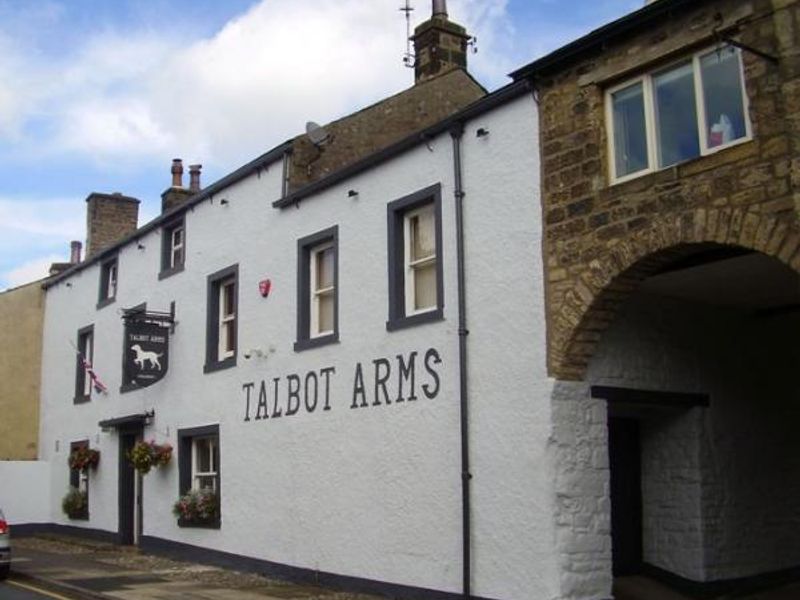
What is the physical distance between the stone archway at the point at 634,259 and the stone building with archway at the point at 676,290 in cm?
2

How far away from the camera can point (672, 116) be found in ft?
31.7

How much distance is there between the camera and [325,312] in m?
14.9

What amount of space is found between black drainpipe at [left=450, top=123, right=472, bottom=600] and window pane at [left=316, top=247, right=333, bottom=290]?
337 centimetres

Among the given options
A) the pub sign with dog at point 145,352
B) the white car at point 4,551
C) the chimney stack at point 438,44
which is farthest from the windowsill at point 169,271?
the chimney stack at point 438,44

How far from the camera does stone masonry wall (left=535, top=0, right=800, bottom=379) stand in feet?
27.6

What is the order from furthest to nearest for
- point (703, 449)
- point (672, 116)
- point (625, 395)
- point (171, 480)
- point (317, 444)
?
point (171, 480), point (317, 444), point (703, 449), point (625, 395), point (672, 116)

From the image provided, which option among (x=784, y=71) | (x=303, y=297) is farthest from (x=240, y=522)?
(x=784, y=71)

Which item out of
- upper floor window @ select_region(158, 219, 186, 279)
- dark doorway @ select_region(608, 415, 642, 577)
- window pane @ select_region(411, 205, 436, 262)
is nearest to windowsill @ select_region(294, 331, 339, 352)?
window pane @ select_region(411, 205, 436, 262)

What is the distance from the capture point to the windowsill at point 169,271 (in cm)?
1895

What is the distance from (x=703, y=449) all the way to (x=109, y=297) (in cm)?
1453

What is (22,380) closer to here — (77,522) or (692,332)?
(77,522)

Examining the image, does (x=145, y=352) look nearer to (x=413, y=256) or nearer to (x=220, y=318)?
(x=220, y=318)

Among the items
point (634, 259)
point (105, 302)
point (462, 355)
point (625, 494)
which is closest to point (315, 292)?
point (462, 355)

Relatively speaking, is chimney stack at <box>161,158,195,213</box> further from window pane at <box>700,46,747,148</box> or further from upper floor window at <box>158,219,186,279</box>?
window pane at <box>700,46,747,148</box>
